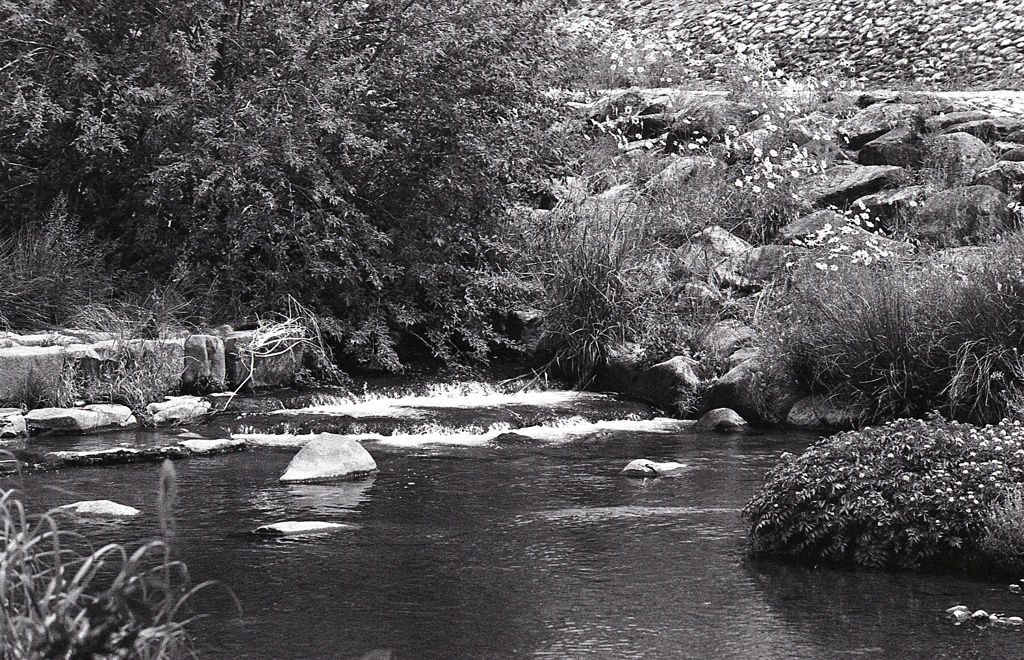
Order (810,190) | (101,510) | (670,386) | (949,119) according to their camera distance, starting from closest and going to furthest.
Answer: (101,510), (670,386), (810,190), (949,119)

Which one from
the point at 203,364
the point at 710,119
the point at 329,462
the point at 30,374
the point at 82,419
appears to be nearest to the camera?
the point at 329,462

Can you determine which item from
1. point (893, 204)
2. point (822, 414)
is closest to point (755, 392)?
point (822, 414)

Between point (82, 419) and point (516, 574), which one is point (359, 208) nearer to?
point (82, 419)

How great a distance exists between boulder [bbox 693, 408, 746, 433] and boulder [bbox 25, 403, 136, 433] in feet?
16.6

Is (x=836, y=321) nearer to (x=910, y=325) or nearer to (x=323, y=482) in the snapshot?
(x=910, y=325)

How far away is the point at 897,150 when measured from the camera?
15.7m

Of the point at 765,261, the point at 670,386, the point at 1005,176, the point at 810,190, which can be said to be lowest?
the point at 670,386

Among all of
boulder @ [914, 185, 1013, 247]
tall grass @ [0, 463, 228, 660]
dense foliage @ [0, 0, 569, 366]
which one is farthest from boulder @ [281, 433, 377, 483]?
boulder @ [914, 185, 1013, 247]

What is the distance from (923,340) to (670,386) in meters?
2.55

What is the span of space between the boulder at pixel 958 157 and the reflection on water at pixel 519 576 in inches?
282

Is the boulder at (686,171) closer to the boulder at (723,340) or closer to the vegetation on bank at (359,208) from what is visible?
the vegetation on bank at (359,208)

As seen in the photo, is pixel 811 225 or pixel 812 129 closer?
pixel 811 225

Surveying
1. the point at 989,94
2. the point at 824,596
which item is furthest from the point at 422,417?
the point at 989,94

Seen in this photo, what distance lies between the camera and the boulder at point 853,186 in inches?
591
